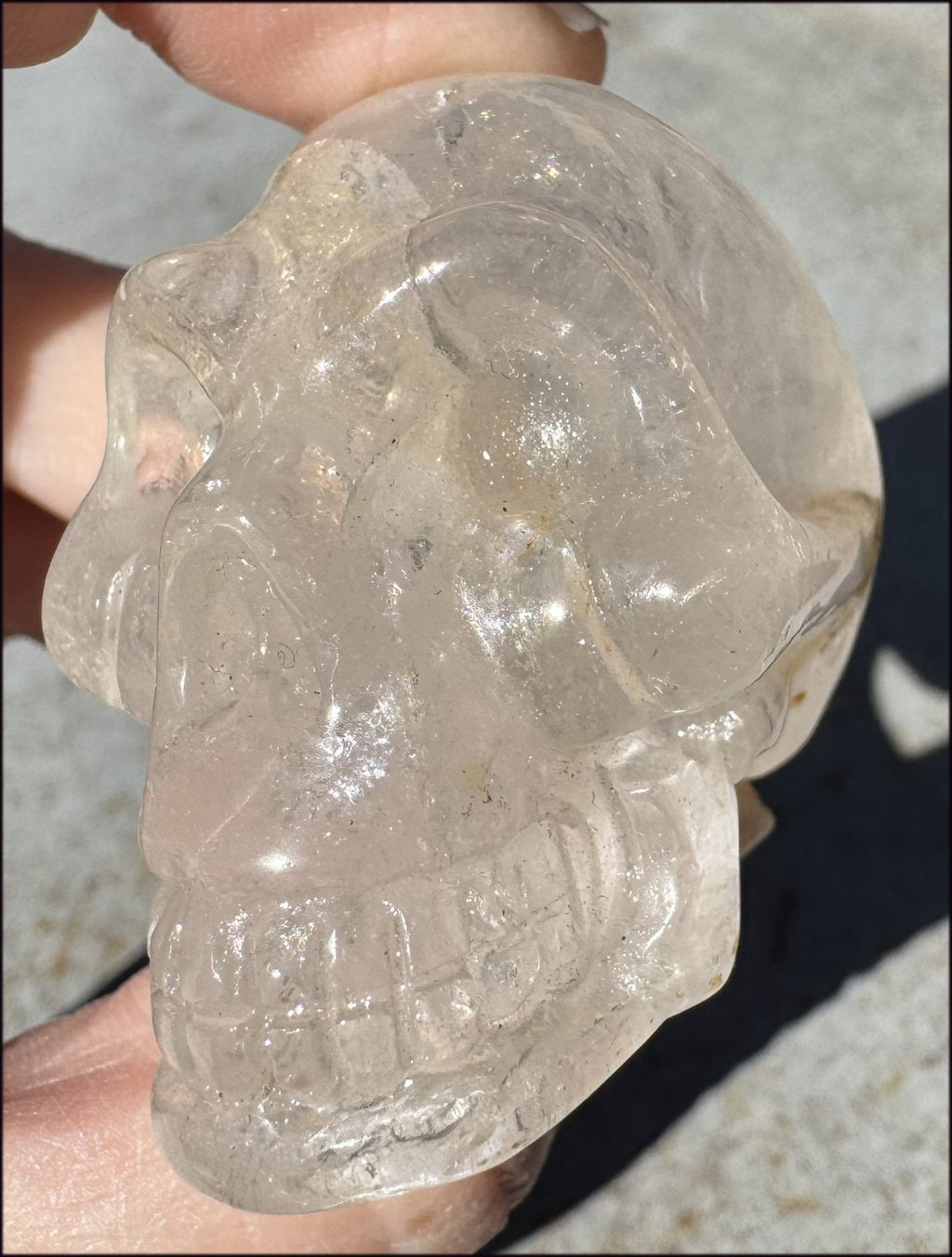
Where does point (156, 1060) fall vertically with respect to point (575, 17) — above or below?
below

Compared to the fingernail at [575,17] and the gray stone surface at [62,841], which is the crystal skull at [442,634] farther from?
the gray stone surface at [62,841]

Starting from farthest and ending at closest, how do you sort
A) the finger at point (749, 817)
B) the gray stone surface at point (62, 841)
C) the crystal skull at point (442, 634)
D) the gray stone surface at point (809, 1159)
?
the gray stone surface at point (62, 841)
the gray stone surface at point (809, 1159)
the finger at point (749, 817)
the crystal skull at point (442, 634)

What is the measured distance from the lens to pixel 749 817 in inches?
27.3

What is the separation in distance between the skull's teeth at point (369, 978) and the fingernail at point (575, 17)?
512mm

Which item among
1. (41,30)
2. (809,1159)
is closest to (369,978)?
(41,30)

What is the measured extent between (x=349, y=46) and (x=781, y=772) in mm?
577

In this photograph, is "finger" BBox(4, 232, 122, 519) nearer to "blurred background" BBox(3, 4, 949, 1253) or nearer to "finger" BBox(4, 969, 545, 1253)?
"blurred background" BBox(3, 4, 949, 1253)

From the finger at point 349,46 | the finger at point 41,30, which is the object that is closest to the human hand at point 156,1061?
the finger at point 349,46

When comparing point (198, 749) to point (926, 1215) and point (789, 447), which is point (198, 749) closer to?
point (789, 447)

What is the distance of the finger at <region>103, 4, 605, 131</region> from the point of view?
29.4 inches

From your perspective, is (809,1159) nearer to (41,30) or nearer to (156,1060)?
(156,1060)

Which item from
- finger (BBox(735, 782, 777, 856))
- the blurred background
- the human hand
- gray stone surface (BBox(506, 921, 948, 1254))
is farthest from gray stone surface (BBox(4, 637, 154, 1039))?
finger (BBox(735, 782, 777, 856))

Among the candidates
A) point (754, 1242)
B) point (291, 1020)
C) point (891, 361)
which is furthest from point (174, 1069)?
point (891, 361)

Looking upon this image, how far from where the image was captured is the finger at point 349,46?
2.45ft
